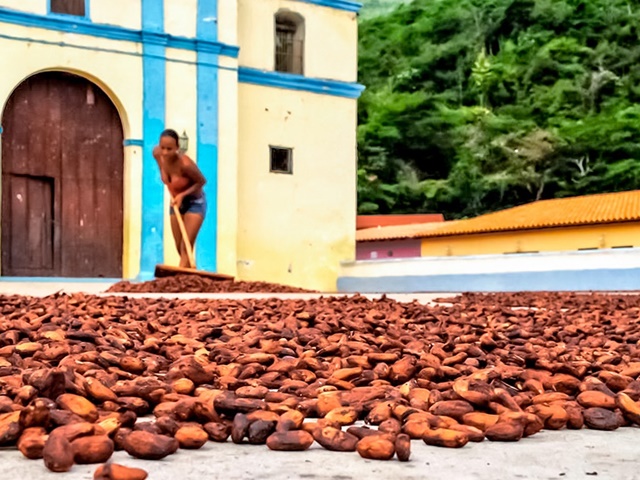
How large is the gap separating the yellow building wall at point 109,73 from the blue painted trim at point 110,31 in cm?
8

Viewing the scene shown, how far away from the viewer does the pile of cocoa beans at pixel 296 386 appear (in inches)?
55.0

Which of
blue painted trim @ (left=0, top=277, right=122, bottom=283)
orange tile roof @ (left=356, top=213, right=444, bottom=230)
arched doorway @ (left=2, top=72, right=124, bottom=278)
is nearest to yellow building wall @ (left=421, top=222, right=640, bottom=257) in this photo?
orange tile roof @ (left=356, top=213, right=444, bottom=230)

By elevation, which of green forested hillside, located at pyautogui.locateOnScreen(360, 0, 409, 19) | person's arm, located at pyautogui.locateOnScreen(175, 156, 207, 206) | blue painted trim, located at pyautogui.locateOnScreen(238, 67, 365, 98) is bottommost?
person's arm, located at pyautogui.locateOnScreen(175, 156, 207, 206)

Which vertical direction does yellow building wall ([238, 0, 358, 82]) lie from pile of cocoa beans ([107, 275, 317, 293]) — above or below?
above

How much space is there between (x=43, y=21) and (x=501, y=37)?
30.4 metres

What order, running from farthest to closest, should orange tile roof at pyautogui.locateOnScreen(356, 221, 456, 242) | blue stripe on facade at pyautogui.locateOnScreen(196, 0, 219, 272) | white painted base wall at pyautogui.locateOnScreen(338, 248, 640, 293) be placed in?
orange tile roof at pyautogui.locateOnScreen(356, 221, 456, 242) < blue stripe on facade at pyautogui.locateOnScreen(196, 0, 219, 272) < white painted base wall at pyautogui.locateOnScreen(338, 248, 640, 293)

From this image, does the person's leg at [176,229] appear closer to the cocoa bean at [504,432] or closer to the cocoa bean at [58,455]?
the cocoa bean at [504,432]

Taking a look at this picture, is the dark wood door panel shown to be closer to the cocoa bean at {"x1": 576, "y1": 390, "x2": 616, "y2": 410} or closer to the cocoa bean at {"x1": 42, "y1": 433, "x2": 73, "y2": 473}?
the cocoa bean at {"x1": 576, "y1": 390, "x2": 616, "y2": 410}

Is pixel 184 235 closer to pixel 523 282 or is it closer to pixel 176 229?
pixel 176 229

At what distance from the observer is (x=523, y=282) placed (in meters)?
10.6

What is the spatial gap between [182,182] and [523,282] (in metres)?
4.49

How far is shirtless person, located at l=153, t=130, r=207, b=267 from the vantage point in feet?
28.6

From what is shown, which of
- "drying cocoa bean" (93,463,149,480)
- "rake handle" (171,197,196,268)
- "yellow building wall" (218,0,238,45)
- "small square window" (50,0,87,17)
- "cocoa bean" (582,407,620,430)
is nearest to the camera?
"drying cocoa bean" (93,463,149,480)

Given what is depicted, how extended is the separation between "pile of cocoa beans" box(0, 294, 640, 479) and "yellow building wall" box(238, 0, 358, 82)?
9.78m
